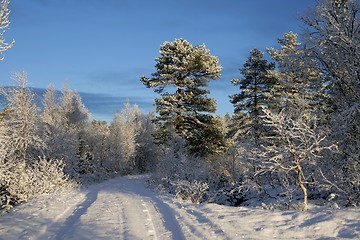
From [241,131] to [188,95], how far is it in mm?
7021

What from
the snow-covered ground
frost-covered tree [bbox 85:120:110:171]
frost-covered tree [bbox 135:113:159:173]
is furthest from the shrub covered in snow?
frost-covered tree [bbox 135:113:159:173]

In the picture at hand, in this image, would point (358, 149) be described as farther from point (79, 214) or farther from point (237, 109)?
point (237, 109)

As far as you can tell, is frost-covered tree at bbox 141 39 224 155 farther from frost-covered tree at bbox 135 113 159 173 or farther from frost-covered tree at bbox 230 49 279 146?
frost-covered tree at bbox 135 113 159 173

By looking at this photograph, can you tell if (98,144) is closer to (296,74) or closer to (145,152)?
(145,152)

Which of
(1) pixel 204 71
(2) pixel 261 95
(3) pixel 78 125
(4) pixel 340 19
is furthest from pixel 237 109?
(3) pixel 78 125

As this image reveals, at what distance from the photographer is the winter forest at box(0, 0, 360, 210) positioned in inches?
464

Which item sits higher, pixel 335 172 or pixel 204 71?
pixel 204 71

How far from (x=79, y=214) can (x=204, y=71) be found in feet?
55.7

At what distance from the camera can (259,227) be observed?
26.1 feet

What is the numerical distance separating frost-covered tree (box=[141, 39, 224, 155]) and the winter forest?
80 mm

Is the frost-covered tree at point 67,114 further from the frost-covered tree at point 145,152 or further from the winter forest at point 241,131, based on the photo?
the frost-covered tree at point 145,152

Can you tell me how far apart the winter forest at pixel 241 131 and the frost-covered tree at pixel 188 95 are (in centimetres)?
8

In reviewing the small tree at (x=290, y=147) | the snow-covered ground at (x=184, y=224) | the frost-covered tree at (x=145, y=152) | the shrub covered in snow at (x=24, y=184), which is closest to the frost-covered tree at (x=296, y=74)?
the small tree at (x=290, y=147)

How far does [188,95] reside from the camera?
24297mm
